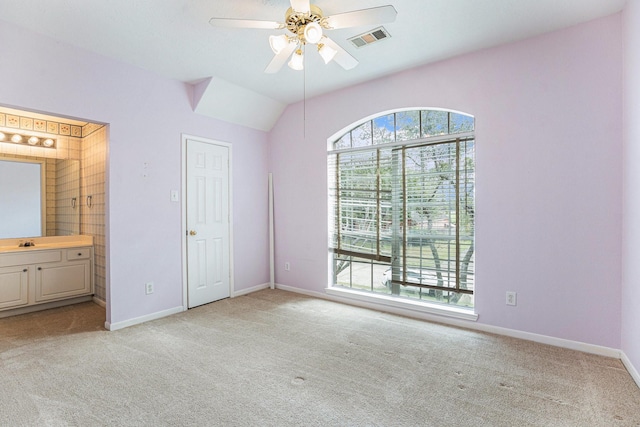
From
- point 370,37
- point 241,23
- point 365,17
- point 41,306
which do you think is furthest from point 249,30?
point 41,306

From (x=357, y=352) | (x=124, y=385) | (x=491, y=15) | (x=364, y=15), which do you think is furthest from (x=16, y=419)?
(x=491, y=15)

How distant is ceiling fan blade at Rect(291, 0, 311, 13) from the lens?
1.89 meters

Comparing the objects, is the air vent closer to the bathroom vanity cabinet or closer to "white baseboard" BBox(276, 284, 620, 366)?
"white baseboard" BBox(276, 284, 620, 366)

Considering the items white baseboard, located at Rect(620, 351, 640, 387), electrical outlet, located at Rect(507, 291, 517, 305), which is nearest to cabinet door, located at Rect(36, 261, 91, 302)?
electrical outlet, located at Rect(507, 291, 517, 305)

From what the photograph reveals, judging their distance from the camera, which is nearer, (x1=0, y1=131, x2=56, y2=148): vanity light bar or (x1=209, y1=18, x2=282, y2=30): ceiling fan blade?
(x1=209, y1=18, x2=282, y2=30): ceiling fan blade

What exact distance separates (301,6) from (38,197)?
4.22m

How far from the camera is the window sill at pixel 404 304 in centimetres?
314

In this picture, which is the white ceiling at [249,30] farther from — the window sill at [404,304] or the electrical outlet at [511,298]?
the window sill at [404,304]

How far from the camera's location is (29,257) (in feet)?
11.8

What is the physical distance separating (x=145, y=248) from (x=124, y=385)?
5.19 ft

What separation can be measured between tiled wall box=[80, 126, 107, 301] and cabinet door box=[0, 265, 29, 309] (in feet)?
2.26

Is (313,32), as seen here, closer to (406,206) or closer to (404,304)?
(406,206)

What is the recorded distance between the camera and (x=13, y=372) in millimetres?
2275

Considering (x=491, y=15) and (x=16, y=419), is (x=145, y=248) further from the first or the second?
(x=491, y=15)
